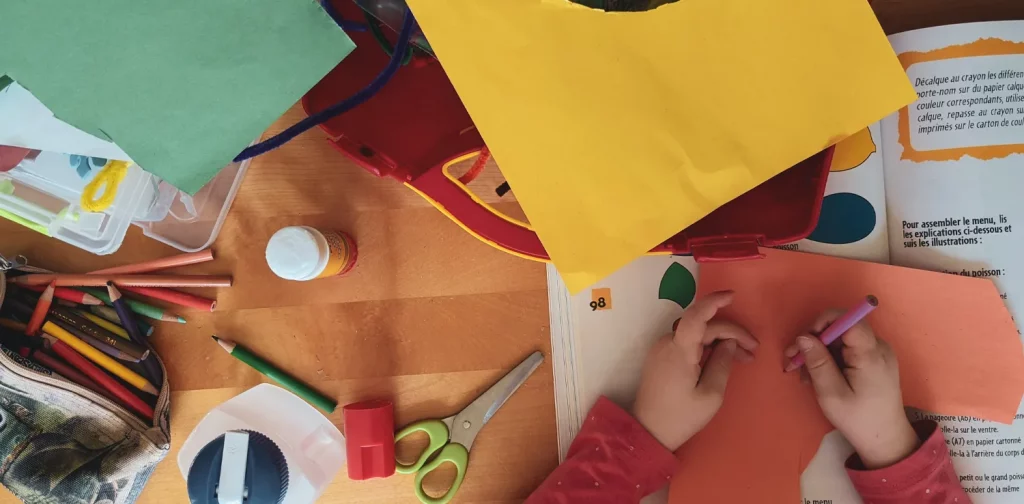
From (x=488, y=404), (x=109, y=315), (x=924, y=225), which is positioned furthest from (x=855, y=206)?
(x=109, y=315)

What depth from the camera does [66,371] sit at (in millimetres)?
420

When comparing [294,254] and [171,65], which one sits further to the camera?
[294,254]

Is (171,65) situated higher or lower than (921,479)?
higher

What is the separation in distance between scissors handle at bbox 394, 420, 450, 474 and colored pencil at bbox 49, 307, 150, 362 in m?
0.19

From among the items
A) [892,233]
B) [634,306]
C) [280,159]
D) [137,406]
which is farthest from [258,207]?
[892,233]

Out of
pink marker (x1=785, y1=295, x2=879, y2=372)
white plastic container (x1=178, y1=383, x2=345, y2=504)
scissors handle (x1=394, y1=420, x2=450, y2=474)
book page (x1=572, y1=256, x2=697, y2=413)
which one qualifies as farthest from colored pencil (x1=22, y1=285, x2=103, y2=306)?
pink marker (x1=785, y1=295, x2=879, y2=372)

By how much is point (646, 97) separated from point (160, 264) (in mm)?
353

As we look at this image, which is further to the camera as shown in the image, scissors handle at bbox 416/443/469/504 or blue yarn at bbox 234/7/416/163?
scissors handle at bbox 416/443/469/504

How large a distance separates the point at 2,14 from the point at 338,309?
25 centimetres

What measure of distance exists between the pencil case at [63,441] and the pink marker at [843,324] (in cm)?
43

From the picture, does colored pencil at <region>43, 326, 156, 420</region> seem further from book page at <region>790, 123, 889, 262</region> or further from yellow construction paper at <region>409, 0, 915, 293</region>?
book page at <region>790, 123, 889, 262</region>

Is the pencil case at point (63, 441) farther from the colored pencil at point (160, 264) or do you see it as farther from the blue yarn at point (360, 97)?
the blue yarn at point (360, 97)

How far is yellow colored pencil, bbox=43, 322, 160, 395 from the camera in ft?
1.38

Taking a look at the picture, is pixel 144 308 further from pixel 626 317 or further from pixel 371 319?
pixel 626 317
